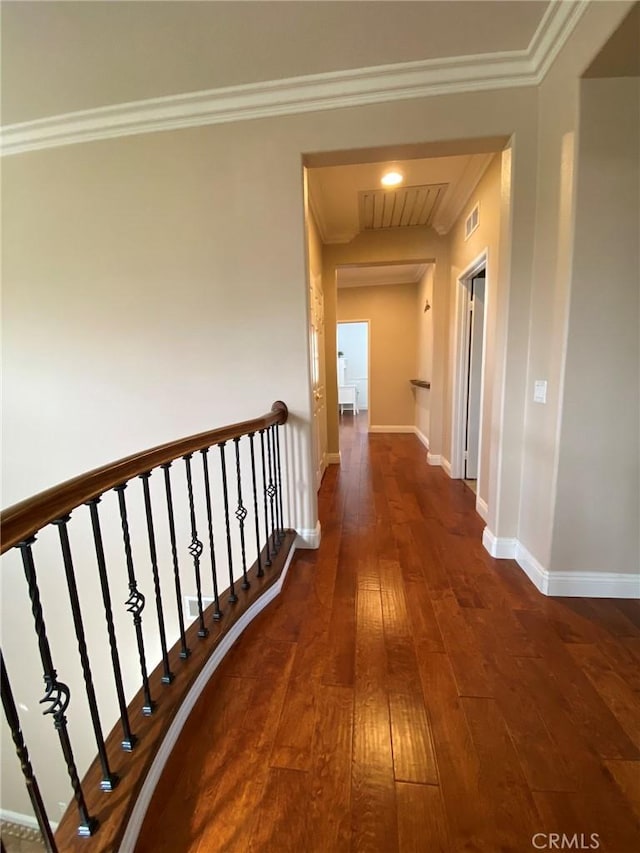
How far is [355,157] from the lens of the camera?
202 centimetres

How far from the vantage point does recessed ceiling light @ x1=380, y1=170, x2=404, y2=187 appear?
272 centimetres

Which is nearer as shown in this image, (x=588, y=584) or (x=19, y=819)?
(x=588, y=584)

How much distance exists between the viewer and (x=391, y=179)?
2785 mm

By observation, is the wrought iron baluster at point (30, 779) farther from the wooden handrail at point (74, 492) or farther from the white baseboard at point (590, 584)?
the white baseboard at point (590, 584)

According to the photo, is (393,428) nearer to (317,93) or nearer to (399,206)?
(399,206)

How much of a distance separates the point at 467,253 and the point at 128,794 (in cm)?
387

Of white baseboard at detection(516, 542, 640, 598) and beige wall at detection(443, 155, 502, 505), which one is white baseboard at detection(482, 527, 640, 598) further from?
beige wall at detection(443, 155, 502, 505)

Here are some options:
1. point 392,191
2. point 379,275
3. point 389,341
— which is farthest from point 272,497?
point 379,275

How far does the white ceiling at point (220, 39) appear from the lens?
1.51 meters

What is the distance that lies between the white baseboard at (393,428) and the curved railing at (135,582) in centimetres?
414

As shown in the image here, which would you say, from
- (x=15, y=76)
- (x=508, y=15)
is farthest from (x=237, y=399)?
(x=508, y=15)

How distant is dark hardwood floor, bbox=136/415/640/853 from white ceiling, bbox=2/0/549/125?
Answer: 2.81 m

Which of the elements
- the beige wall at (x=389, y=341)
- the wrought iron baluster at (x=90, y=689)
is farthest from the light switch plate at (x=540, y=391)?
the beige wall at (x=389, y=341)

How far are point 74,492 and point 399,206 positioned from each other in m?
3.66
